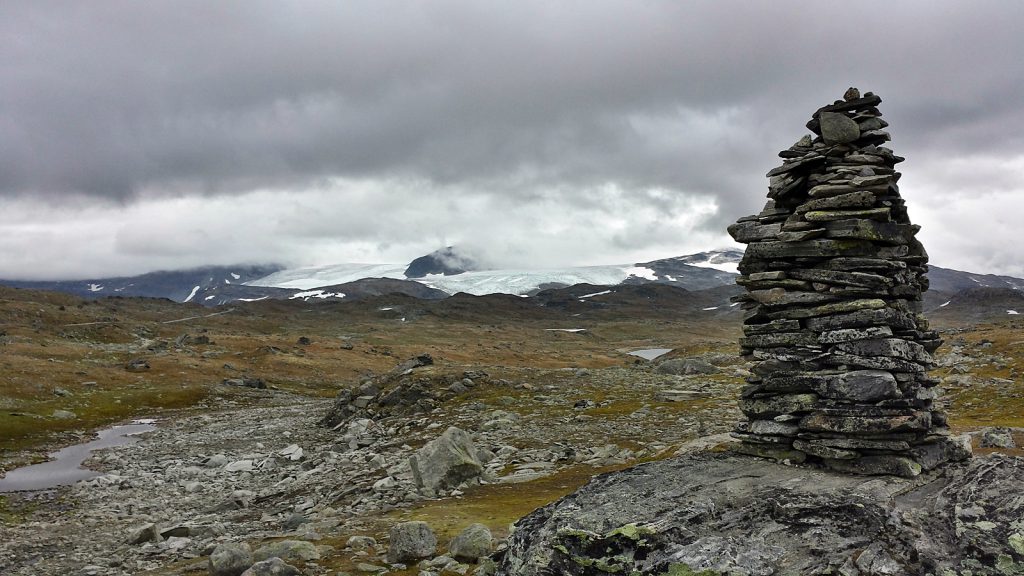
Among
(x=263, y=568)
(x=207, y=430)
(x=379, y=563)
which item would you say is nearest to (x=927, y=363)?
(x=379, y=563)

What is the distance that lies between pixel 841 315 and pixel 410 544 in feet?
48.5

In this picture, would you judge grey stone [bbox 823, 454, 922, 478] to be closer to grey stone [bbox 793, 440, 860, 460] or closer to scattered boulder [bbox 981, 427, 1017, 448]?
grey stone [bbox 793, 440, 860, 460]

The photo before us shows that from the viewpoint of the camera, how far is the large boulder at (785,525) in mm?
12609

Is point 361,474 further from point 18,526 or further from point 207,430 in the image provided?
point 207,430

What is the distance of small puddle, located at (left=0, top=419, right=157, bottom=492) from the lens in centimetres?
4169

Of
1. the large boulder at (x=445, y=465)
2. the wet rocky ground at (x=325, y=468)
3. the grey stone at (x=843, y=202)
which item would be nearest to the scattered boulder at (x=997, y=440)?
the wet rocky ground at (x=325, y=468)

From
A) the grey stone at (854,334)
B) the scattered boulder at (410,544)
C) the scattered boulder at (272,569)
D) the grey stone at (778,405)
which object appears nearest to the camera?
the grey stone at (854,334)

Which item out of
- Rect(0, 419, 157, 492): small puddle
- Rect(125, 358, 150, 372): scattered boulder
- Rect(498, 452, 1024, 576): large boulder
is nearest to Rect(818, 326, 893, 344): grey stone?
Rect(498, 452, 1024, 576): large boulder

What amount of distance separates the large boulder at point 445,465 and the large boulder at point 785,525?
587 inches

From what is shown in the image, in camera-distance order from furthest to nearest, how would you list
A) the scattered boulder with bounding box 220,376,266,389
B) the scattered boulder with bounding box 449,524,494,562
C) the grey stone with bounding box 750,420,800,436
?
the scattered boulder with bounding box 220,376,266,389, the scattered boulder with bounding box 449,524,494,562, the grey stone with bounding box 750,420,800,436

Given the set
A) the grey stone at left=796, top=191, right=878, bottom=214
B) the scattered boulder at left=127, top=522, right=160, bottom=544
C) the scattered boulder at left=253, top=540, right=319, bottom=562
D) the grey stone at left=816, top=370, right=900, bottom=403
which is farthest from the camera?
the scattered boulder at left=127, top=522, right=160, bottom=544

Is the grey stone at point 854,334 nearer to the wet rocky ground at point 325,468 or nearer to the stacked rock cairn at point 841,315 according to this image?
the stacked rock cairn at point 841,315

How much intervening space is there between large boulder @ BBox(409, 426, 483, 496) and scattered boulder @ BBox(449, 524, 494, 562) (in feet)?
35.6

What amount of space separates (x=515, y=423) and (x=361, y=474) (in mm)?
13025
